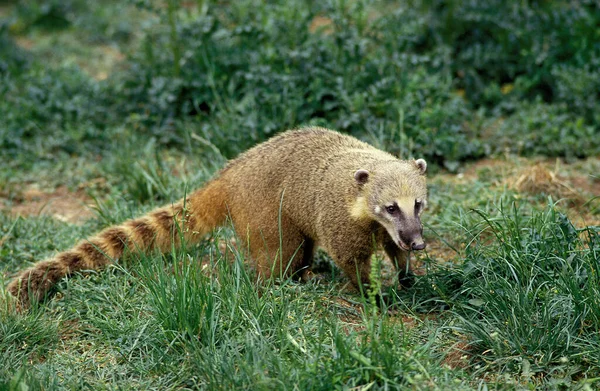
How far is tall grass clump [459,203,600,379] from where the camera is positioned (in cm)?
385

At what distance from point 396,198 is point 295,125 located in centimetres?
266

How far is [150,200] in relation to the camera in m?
6.12

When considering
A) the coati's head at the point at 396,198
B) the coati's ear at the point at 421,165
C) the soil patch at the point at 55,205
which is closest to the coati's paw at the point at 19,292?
the soil patch at the point at 55,205

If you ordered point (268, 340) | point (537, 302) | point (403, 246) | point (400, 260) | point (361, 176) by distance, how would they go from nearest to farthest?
point (268, 340) → point (537, 302) → point (403, 246) → point (361, 176) → point (400, 260)

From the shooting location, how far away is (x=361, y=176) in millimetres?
4602

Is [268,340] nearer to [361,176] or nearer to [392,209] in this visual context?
[392,209]

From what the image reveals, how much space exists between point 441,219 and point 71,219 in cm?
317

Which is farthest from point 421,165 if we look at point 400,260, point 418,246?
point 418,246

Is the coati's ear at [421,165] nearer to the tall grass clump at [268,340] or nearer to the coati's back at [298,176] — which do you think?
the coati's back at [298,176]

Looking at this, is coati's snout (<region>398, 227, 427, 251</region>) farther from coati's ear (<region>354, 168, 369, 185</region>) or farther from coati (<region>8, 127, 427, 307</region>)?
coati's ear (<region>354, 168, 369, 185</region>)

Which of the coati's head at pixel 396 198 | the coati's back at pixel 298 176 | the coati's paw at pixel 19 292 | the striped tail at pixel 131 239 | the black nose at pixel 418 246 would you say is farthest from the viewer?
the coati's back at pixel 298 176

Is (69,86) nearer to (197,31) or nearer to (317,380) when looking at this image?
(197,31)

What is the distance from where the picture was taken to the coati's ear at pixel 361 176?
459 centimetres

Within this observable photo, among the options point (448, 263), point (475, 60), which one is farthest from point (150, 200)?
point (475, 60)
